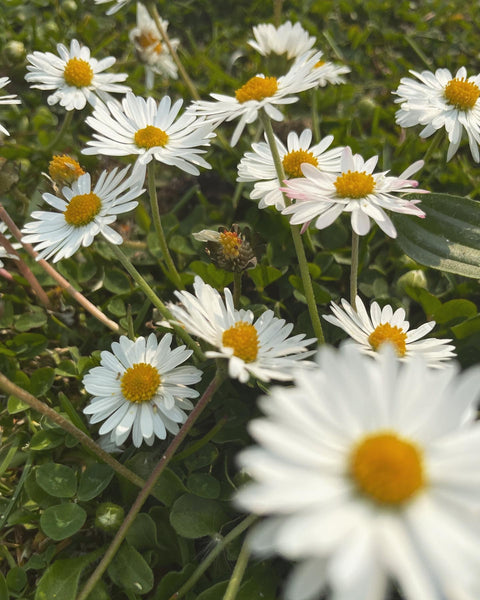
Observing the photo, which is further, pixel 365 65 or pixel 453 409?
pixel 365 65

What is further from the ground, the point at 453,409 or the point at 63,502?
the point at 453,409

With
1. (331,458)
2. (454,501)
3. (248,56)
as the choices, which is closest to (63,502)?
(331,458)

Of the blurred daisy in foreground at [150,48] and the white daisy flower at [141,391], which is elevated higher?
the blurred daisy in foreground at [150,48]

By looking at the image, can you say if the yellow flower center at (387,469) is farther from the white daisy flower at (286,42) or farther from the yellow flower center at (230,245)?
the white daisy flower at (286,42)

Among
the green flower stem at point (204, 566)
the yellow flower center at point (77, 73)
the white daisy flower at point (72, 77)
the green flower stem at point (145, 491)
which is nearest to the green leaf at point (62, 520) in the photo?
the green flower stem at point (145, 491)

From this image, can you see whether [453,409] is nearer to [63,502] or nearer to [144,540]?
[144,540]

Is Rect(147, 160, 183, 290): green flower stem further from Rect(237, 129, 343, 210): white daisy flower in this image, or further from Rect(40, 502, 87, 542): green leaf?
Rect(40, 502, 87, 542): green leaf
